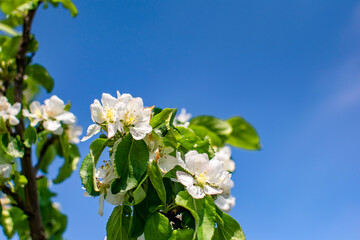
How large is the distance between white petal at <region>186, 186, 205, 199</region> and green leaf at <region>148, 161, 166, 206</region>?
0.06 meters

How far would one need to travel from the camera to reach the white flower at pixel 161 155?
79cm

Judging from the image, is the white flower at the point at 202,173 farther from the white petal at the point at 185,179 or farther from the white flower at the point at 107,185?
the white flower at the point at 107,185

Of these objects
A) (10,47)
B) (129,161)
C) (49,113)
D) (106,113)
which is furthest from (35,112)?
(129,161)

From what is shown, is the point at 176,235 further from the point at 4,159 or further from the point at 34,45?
the point at 34,45

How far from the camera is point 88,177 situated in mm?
763

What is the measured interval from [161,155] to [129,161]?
3.5 inches

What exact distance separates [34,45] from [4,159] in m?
0.98

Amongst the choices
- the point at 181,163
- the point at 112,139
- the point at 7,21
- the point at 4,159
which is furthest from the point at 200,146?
the point at 7,21

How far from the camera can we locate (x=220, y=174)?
2.67 ft

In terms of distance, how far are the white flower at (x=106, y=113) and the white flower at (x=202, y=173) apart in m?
0.19

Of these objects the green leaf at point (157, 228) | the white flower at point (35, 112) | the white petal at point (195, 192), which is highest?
the white flower at point (35, 112)

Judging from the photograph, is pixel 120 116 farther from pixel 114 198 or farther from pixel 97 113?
pixel 114 198

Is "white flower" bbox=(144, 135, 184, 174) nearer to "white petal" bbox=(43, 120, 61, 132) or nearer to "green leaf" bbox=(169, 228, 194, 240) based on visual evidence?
"green leaf" bbox=(169, 228, 194, 240)

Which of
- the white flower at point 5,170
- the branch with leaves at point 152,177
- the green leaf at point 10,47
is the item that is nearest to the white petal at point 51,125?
the white flower at point 5,170
